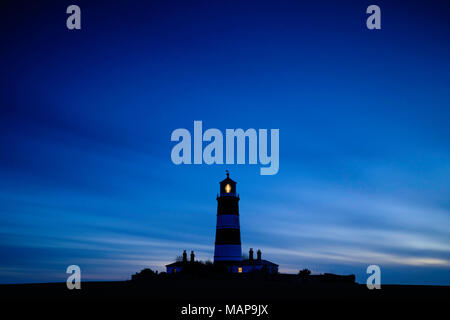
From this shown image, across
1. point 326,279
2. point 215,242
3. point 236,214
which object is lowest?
point 326,279

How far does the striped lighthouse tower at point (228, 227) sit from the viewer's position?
51812 millimetres

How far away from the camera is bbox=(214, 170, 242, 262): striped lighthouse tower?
51.8 m

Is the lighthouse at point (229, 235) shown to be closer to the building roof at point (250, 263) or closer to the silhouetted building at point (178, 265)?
the building roof at point (250, 263)

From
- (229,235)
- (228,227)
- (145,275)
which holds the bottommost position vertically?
(145,275)

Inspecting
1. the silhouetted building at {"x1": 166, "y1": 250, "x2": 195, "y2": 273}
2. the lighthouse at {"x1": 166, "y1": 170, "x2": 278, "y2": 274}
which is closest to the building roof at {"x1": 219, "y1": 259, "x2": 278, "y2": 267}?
the lighthouse at {"x1": 166, "y1": 170, "x2": 278, "y2": 274}

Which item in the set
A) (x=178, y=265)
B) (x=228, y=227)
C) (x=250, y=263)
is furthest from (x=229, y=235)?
(x=178, y=265)

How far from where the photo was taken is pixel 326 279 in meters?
49.7

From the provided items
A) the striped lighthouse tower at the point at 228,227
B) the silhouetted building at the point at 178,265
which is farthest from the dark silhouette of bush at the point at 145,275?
the striped lighthouse tower at the point at 228,227

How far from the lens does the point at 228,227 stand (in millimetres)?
52031

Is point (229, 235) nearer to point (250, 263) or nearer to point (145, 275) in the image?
point (250, 263)
